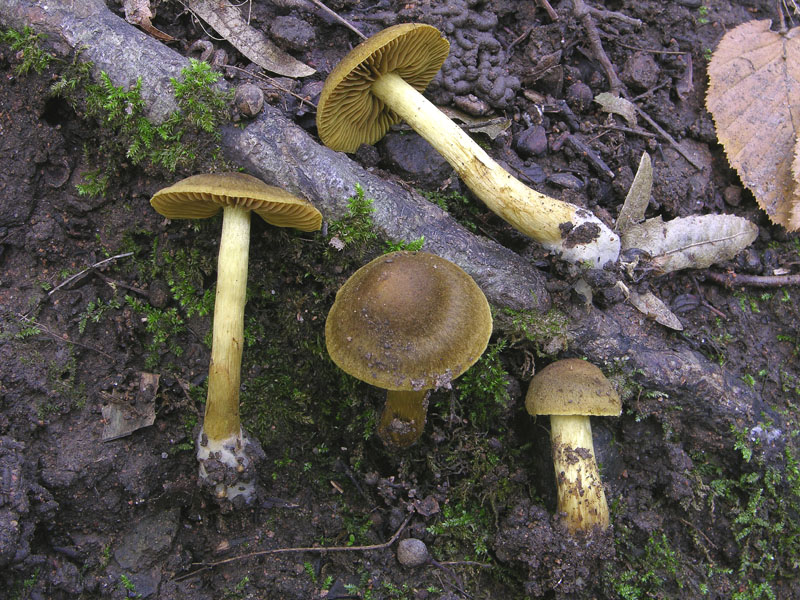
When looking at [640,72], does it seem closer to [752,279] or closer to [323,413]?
[752,279]

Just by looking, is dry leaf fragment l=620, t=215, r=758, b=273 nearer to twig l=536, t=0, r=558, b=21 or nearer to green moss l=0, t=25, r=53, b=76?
twig l=536, t=0, r=558, b=21

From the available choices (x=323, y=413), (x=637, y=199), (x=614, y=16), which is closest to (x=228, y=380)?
(x=323, y=413)

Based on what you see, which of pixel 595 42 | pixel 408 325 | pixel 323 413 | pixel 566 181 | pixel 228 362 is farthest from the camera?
pixel 595 42

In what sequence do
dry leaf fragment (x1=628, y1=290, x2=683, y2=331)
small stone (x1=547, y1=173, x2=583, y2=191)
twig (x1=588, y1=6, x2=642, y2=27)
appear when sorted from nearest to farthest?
dry leaf fragment (x1=628, y1=290, x2=683, y2=331) < small stone (x1=547, y1=173, x2=583, y2=191) < twig (x1=588, y1=6, x2=642, y2=27)

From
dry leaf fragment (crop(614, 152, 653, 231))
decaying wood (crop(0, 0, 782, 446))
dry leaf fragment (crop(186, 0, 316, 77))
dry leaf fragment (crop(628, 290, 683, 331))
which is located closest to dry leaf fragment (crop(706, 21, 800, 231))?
dry leaf fragment (crop(614, 152, 653, 231))

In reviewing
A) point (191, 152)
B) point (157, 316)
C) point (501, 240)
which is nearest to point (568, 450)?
point (501, 240)

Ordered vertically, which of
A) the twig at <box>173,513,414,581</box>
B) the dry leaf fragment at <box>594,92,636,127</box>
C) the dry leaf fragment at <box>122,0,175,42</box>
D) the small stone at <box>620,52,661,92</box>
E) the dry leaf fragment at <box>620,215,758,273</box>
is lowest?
the twig at <box>173,513,414,581</box>
